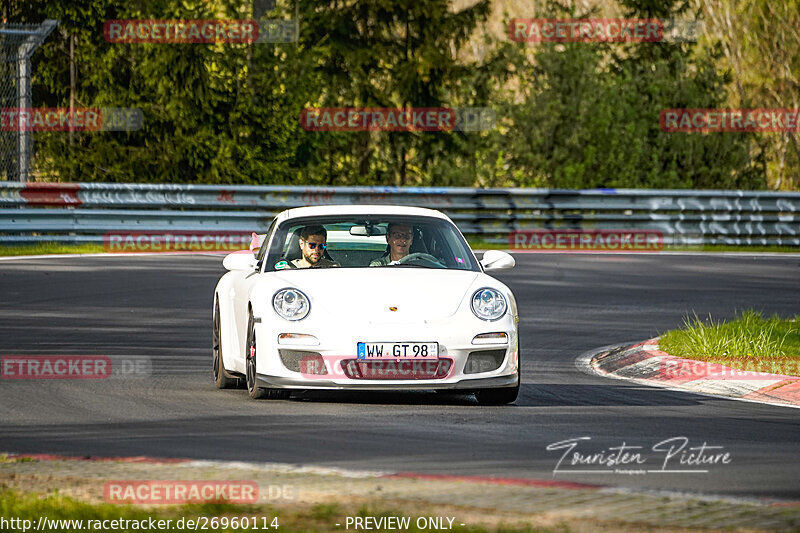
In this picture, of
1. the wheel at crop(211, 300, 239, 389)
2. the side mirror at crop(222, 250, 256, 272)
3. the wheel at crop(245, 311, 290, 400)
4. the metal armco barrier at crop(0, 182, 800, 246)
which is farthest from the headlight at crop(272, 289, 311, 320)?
Answer: the metal armco barrier at crop(0, 182, 800, 246)

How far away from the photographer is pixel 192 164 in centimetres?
3378

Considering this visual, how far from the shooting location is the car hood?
10523mm

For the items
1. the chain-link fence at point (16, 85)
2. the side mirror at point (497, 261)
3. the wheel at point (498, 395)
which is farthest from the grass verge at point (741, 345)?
the chain-link fence at point (16, 85)

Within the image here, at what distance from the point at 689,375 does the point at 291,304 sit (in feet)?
12.7

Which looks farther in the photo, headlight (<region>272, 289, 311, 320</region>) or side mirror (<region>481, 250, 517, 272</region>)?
side mirror (<region>481, 250, 517, 272</region>)

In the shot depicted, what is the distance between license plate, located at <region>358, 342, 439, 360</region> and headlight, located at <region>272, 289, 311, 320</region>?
465mm

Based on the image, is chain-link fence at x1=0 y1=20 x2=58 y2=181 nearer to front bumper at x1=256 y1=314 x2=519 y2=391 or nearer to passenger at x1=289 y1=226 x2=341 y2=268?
passenger at x1=289 y1=226 x2=341 y2=268

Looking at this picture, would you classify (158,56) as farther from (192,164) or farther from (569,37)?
(569,37)

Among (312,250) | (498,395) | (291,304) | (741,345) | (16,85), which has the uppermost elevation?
(16,85)

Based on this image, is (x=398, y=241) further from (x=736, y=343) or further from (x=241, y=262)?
(x=736, y=343)

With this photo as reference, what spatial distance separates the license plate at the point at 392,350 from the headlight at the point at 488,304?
1.59ft

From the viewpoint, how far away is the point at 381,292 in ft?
35.0

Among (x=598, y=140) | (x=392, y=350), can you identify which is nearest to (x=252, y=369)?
(x=392, y=350)

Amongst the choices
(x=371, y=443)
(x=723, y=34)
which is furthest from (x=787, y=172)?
(x=371, y=443)
